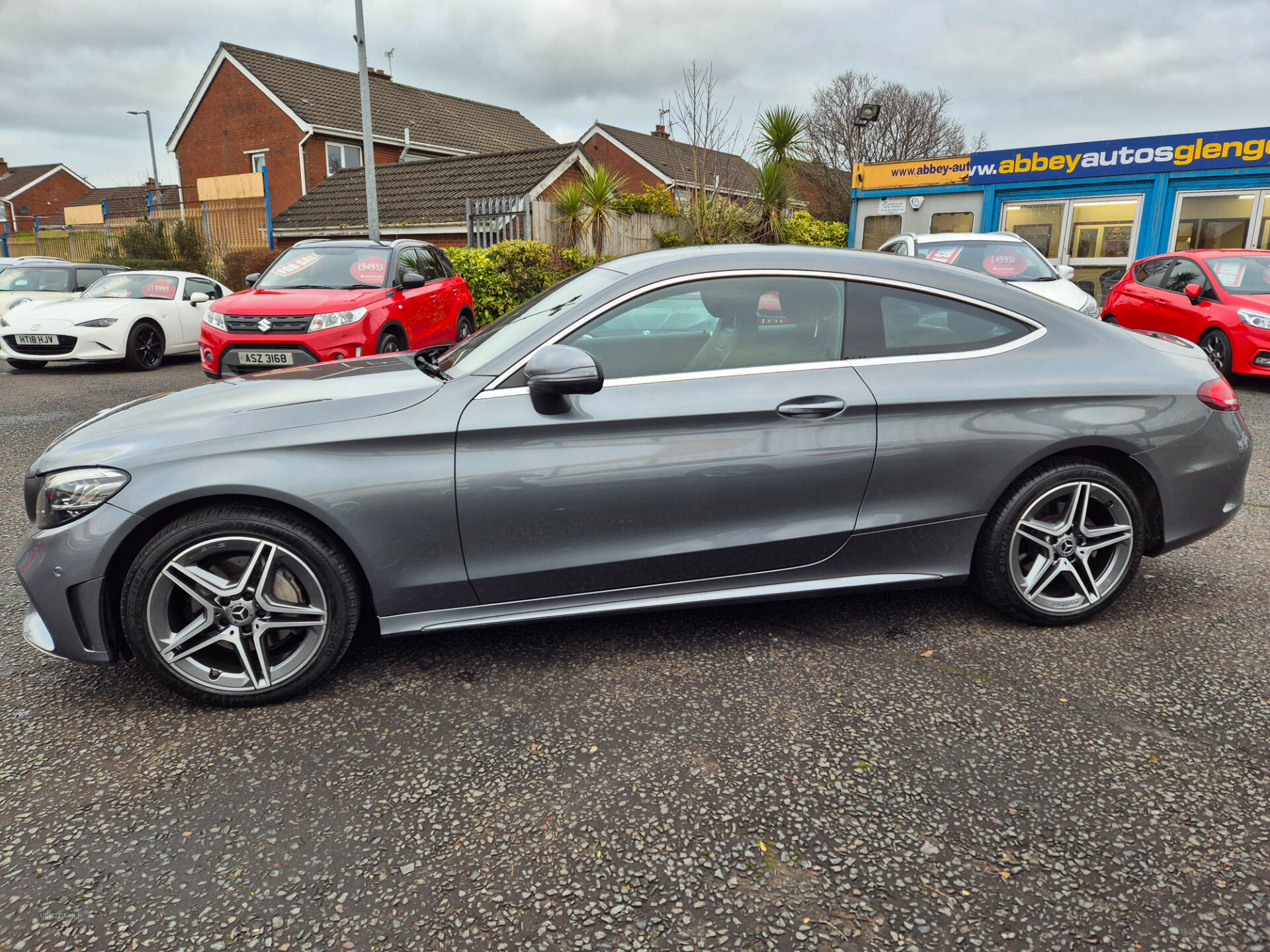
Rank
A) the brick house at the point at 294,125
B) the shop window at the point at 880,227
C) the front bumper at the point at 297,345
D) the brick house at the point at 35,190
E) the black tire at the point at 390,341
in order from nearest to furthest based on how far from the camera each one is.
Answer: the front bumper at the point at 297,345, the black tire at the point at 390,341, the shop window at the point at 880,227, the brick house at the point at 294,125, the brick house at the point at 35,190

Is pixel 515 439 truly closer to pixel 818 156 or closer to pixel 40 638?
pixel 40 638

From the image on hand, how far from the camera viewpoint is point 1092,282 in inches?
706

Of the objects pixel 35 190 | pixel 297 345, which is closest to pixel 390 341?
pixel 297 345

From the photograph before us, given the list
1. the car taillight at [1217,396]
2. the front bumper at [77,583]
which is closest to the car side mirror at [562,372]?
the front bumper at [77,583]

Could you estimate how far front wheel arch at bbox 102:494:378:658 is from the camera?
8.98 feet

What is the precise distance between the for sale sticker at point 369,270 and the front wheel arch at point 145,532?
7033 millimetres

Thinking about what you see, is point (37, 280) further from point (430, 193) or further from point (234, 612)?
point (234, 612)

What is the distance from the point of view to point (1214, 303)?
9.80 m

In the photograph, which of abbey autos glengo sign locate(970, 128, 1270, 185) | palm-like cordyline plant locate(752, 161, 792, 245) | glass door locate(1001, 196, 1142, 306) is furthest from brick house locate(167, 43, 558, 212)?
glass door locate(1001, 196, 1142, 306)

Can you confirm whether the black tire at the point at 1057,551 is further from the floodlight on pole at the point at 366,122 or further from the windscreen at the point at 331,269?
the floodlight on pole at the point at 366,122

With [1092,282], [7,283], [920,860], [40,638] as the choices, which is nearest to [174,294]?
[7,283]

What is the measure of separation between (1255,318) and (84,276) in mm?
16851

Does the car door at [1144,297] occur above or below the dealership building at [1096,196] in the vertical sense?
below

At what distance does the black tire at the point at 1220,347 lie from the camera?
9.59 meters
